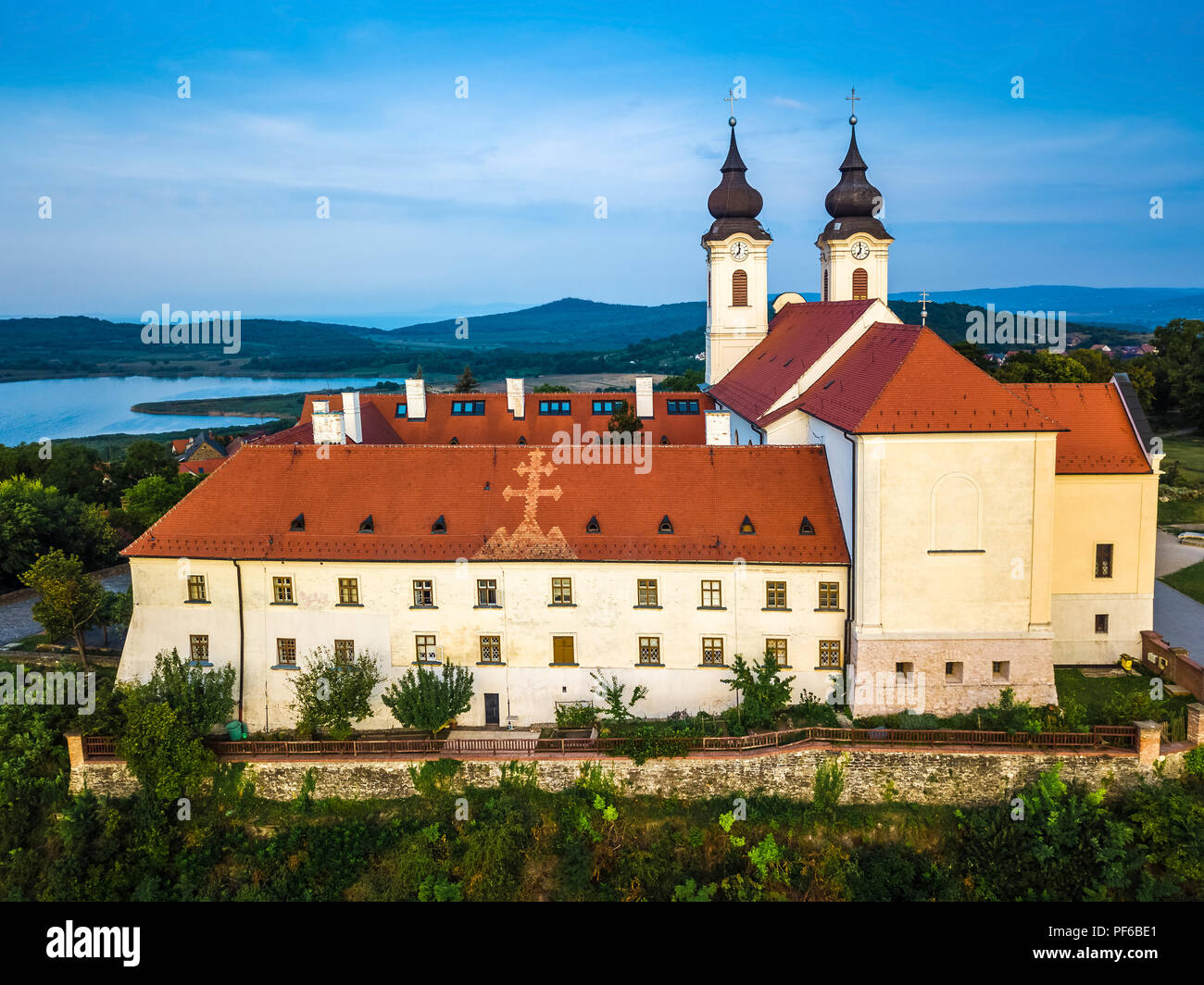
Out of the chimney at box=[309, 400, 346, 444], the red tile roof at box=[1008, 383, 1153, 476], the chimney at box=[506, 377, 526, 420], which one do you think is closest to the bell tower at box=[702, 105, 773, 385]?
the chimney at box=[506, 377, 526, 420]

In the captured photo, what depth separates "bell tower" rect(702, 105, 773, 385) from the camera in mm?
43062

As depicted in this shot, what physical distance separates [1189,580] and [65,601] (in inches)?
1475

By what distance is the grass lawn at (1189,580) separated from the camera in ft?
104

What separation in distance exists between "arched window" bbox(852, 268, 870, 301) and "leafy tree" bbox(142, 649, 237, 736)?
33.0 meters

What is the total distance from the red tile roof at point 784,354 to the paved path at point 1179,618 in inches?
531

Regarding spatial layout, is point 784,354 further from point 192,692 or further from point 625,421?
point 192,692

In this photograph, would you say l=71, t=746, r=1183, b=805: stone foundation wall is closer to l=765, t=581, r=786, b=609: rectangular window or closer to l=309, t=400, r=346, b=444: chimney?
l=765, t=581, r=786, b=609: rectangular window

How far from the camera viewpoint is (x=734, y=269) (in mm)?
44312

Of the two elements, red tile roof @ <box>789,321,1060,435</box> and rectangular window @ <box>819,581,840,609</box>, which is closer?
red tile roof @ <box>789,321,1060,435</box>

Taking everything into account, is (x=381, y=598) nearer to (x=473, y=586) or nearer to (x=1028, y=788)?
(x=473, y=586)

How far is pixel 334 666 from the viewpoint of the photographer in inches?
949

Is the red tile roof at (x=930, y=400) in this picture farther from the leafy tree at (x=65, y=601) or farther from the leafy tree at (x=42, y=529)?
the leafy tree at (x=42, y=529)

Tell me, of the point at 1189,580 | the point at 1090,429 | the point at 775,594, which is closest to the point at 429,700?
the point at 775,594
